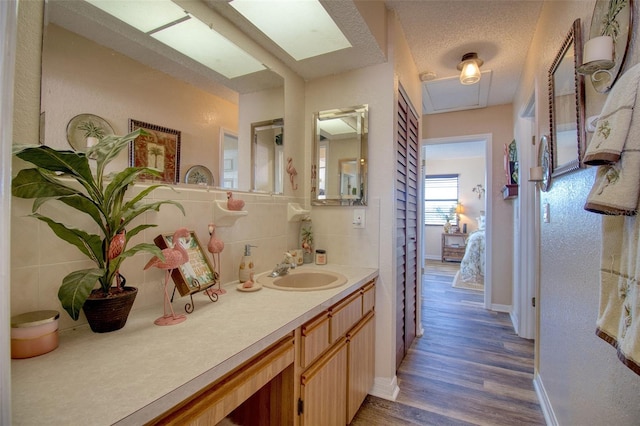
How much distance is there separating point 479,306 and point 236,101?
11.9 feet

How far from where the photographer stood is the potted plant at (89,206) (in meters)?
0.73

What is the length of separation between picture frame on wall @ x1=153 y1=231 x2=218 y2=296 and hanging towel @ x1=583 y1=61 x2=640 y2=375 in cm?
121

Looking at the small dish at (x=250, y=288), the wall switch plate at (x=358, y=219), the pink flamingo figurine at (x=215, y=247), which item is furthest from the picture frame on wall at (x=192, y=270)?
the wall switch plate at (x=358, y=219)

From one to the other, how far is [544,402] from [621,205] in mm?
1726

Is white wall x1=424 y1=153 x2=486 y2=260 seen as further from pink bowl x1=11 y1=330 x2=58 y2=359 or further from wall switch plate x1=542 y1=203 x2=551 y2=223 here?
pink bowl x1=11 y1=330 x2=58 y2=359

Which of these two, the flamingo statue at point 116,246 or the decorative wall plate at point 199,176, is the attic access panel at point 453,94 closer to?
the decorative wall plate at point 199,176

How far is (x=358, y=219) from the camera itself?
1933 millimetres

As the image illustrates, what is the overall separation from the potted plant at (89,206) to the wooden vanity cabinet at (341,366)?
2.14 ft

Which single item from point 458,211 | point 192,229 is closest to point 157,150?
point 192,229

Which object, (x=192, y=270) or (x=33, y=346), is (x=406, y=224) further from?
(x=33, y=346)

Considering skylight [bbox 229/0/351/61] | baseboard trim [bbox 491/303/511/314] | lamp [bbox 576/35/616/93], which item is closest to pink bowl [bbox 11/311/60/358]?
skylight [bbox 229/0/351/61]

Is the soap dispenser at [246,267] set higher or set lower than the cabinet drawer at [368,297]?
higher

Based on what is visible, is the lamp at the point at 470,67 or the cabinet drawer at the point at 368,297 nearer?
the cabinet drawer at the point at 368,297

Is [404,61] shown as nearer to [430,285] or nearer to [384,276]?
[384,276]
